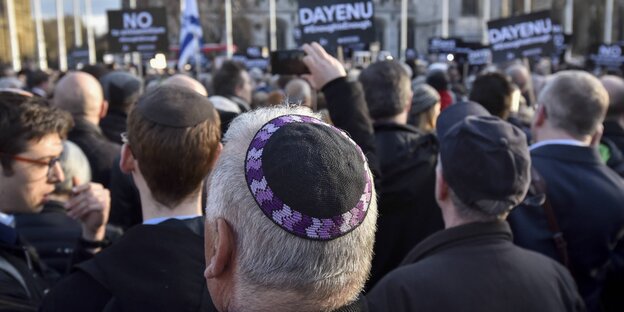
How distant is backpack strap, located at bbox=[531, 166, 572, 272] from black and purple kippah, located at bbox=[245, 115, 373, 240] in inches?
80.4

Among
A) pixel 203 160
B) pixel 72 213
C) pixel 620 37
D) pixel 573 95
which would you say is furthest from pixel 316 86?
pixel 620 37

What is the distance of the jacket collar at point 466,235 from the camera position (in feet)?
8.13

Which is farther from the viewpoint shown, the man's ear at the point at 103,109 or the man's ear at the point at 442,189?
the man's ear at the point at 103,109

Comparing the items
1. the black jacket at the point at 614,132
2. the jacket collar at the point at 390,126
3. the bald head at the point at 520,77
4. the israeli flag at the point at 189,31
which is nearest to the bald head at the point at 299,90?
the jacket collar at the point at 390,126

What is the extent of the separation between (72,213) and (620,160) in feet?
12.0

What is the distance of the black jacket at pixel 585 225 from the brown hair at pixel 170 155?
168 cm

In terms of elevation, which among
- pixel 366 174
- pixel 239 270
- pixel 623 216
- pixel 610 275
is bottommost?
pixel 610 275

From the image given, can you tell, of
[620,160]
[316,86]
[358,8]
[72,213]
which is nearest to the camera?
[72,213]

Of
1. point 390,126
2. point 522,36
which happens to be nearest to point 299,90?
point 390,126

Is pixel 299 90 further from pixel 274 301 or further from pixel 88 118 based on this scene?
pixel 274 301

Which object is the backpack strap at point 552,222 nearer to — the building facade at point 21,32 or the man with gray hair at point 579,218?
the man with gray hair at point 579,218

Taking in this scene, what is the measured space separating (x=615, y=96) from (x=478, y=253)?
346cm

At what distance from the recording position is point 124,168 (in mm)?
2375

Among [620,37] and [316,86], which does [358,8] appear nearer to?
[316,86]
